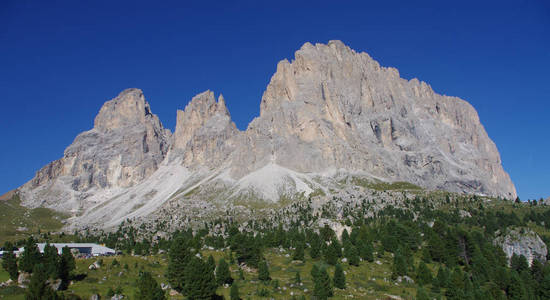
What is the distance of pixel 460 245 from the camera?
13150cm

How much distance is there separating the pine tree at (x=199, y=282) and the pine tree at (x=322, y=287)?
A: 66.8 feet

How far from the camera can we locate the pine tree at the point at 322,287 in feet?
260

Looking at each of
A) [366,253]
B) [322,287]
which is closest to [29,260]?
[322,287]

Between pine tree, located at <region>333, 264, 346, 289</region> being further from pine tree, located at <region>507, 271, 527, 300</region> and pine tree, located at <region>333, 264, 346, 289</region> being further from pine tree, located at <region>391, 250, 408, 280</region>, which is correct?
pine tree, located at <region>507, 271, 527, 300</region>

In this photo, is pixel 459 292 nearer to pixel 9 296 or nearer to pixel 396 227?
pixel 396 227

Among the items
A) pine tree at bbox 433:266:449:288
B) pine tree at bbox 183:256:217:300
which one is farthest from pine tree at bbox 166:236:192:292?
pine tree at bbox 433:266:449:288

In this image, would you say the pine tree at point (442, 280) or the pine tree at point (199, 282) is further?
the pine tree at point (442, 280)

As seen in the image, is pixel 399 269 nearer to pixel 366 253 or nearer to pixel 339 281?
pixel 366 253

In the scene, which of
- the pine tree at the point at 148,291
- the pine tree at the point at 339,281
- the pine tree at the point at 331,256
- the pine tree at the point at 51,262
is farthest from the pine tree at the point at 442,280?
the pine tree at the point at 51,262

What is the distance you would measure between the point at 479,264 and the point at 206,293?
82382 mm

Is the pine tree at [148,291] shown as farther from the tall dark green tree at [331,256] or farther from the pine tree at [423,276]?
the pine tree at [423,276]

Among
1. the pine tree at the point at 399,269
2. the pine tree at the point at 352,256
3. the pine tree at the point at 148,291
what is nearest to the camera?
the pine tree at the point at 148,291

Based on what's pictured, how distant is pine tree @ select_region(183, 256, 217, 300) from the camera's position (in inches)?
2822

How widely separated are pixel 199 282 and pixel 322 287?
24454mm
